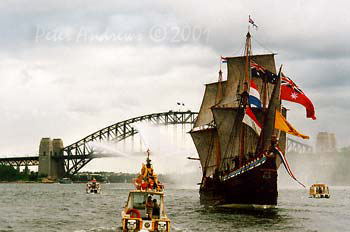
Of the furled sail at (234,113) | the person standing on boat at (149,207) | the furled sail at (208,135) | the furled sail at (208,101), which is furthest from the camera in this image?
the furled sail at (208,101)

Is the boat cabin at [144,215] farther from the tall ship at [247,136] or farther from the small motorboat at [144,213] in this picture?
the tall ship at [247,136]

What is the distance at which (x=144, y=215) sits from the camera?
40.8 meters

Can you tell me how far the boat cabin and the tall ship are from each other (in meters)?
30.4

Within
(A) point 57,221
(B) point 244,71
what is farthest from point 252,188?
(A) point 57,221

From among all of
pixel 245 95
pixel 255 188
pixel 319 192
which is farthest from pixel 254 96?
pixel 319 192

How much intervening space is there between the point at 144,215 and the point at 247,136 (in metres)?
45.2

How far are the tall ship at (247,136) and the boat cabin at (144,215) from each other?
30.4 meters

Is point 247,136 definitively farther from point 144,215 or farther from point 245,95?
point 144,215

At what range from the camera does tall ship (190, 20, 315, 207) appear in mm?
73938

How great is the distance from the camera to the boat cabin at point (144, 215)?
3697cm

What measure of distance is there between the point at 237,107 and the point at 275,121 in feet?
39.2

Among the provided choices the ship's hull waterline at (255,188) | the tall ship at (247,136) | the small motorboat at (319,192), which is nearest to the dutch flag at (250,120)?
the tall ship at (247,136)

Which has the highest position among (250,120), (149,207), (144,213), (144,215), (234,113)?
(234,113)

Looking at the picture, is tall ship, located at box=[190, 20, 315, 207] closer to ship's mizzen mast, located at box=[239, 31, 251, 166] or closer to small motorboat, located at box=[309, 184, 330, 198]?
ship's mizzen mast, located at box=[239, 31, 251, 166]
